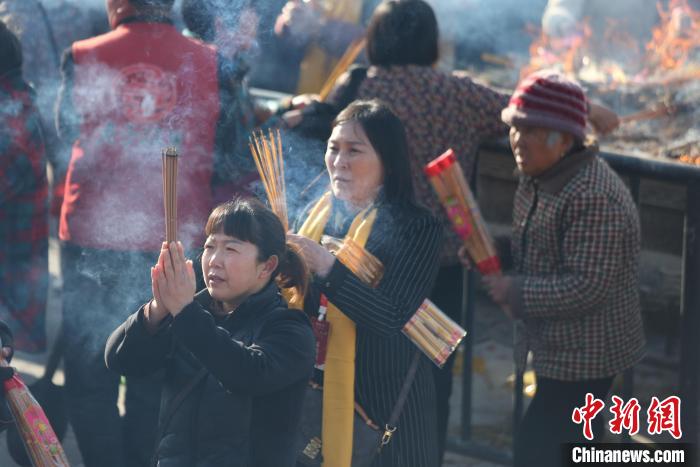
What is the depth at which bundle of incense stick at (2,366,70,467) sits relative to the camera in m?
3.12

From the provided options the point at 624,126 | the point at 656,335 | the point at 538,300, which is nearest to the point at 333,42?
the point at 624,126

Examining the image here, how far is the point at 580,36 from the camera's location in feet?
27.7

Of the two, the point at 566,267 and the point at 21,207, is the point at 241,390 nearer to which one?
the point at 566,267

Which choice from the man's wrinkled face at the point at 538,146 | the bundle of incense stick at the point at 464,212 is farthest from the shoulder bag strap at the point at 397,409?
the man's wrinkled face at the point at 538,146

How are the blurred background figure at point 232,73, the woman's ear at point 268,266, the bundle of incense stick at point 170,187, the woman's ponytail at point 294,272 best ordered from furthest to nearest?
the blurred background figure at point 232,73
the woman's ponytail at point 294,272
the woman's ear at point 268,266
the bundle of incense stick at point 170,187

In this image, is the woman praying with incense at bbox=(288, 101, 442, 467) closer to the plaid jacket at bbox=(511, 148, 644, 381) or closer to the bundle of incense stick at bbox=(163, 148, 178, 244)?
the plaid jacket at bbox=(511, 148, 644, 381)

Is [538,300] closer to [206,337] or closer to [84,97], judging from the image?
[206,337]

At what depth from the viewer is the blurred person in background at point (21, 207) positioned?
4.37m

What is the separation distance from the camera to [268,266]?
318 centimetres

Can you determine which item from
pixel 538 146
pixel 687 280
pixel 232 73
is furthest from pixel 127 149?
pixel 687 280

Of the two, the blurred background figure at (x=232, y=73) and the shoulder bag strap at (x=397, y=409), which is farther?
the blurred background figure at (x=232, y=73)

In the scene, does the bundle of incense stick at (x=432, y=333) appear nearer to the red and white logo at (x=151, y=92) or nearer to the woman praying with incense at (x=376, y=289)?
the woman praying with incense at (x=376, y=289)

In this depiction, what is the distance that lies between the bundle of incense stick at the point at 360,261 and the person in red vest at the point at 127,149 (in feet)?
2.54

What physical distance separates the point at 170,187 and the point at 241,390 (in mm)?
556
